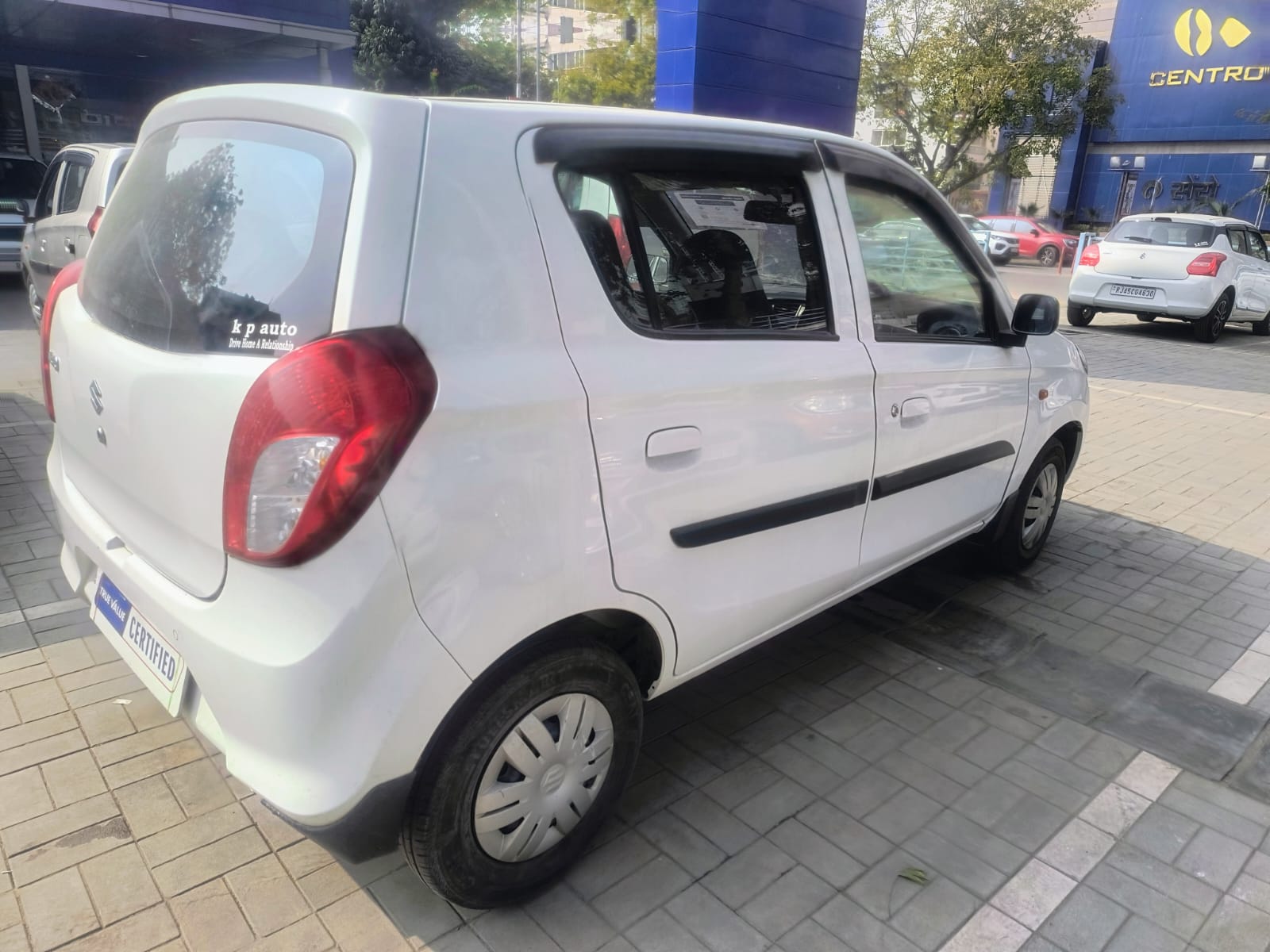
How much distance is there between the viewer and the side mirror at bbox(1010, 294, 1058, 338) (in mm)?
3443

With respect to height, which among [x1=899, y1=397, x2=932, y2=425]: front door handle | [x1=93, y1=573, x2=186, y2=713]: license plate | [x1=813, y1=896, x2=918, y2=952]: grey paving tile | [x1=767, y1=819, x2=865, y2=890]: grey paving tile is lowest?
[x1=813, y1=896, x2=918, y2=952]: grey paving tile

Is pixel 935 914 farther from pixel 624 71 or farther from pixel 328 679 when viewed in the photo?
pixel 624 71

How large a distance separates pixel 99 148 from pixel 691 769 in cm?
776

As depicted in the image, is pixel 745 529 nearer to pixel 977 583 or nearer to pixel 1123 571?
pixel 977 583

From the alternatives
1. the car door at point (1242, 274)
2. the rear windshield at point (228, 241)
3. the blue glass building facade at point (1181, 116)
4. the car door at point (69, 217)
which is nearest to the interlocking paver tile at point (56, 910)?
the rear windshield at point (228, 241)

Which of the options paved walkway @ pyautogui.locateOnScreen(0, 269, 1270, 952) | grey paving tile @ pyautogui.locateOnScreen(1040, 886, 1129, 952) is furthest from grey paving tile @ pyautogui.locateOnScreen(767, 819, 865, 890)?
grey paving tile @ pyautogui.locateOnScreen(1040, 886, 1129, 952)

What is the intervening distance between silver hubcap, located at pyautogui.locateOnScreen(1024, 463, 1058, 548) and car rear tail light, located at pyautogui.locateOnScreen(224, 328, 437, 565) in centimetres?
331

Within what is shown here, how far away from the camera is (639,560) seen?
2.17m

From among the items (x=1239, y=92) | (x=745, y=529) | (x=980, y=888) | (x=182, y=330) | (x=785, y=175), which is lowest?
(x=980, y=888)

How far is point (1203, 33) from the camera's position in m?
30.2

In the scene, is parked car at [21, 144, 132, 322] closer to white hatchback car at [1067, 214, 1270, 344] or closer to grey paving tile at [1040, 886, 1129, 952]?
grey paving tile at [1040, 886, 1129, 952]

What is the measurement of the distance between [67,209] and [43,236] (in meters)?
0.39

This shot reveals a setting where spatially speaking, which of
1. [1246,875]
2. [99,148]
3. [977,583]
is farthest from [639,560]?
[99,148]

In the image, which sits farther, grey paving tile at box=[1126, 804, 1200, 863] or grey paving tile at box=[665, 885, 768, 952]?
grey paving tile at box=[1126, 804, 1200, 863]
